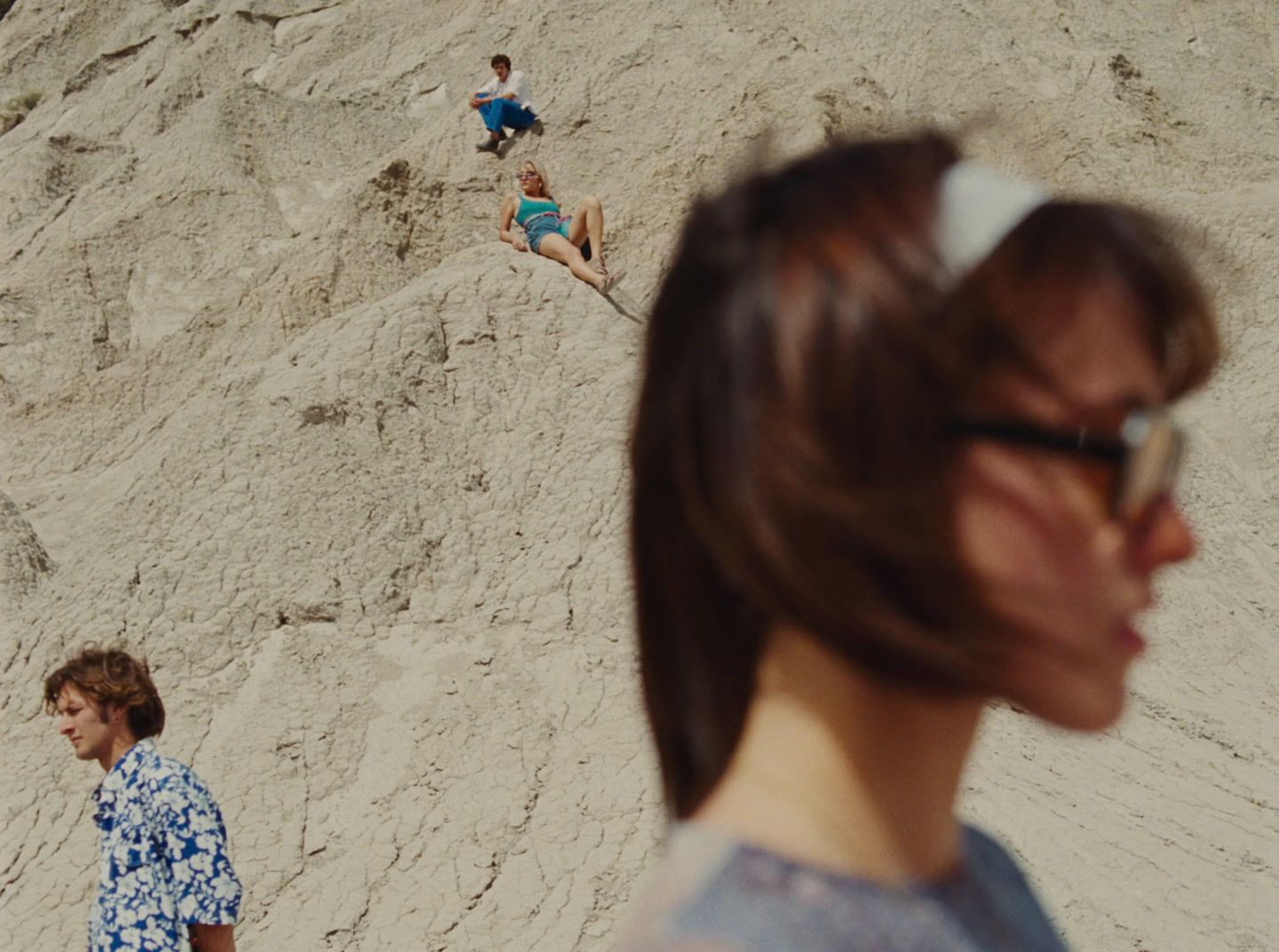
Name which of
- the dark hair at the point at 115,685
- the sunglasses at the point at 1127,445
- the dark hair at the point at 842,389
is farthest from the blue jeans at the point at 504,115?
the sunglasses at the point at 1127,445

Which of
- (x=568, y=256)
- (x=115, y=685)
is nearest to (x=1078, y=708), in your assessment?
(x=115, y=685)

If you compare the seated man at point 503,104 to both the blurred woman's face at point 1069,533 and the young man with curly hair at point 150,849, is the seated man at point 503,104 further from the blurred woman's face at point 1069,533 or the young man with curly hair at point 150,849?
the blurred woman's face at point 1069,533

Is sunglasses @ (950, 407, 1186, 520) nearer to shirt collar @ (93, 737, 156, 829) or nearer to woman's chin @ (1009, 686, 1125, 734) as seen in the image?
woman's chin @ (1009, 686, 1125, 734)

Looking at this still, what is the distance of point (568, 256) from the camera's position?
6.67 meters

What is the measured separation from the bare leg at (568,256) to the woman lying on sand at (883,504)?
18.1 ft

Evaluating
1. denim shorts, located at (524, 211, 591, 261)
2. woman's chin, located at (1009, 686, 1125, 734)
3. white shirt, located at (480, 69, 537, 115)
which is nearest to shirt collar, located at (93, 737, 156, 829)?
woman's chin, located at (1009, 686, 1125, 734)

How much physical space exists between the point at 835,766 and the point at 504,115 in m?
7.94

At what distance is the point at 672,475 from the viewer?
900 millimetres

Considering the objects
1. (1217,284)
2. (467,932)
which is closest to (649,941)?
(1217,284)

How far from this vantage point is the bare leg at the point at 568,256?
6.39 metres

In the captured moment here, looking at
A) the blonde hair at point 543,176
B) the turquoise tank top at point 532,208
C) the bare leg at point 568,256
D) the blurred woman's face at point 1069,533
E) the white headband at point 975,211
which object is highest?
the white headband at point 975,211

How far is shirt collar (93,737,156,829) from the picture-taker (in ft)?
10.5

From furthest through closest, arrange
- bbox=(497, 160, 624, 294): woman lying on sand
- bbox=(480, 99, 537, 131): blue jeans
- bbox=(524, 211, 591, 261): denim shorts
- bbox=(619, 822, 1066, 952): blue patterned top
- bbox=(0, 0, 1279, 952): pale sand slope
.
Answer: bbox=(480, 99, 537, 131): blue jeans → bbox=(524, 211, 591, 261): denim shorts → bbox=(497, 160, 624, 294): woman lying on sand → bbox=(0, 0, 1279, 952): pale sand slope → bbox=(619, 822, 1066, 952): blue patterned top

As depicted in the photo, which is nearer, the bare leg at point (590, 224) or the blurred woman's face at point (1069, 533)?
the blurred woman's face at point (1069, 533)
